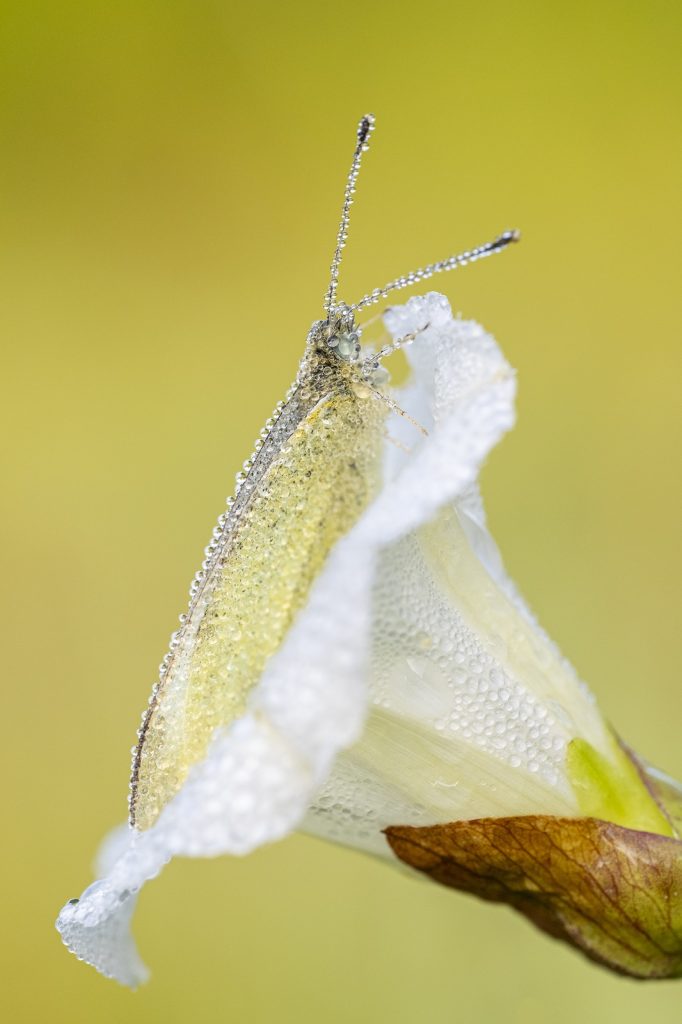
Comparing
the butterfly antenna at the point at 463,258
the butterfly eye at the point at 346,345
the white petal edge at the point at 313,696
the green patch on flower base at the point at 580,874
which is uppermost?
the butterfly antenna at the point at 463,258

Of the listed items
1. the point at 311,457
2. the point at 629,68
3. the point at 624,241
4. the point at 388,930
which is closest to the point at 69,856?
the point at 388,930

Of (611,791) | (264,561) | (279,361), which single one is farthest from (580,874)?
(279,361)

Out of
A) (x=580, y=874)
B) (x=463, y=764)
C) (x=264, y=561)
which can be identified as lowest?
(x=580, y=874)

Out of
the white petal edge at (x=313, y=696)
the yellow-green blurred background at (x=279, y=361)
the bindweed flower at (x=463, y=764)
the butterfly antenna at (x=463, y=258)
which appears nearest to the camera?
the white petal edge at (x=313, y=696)

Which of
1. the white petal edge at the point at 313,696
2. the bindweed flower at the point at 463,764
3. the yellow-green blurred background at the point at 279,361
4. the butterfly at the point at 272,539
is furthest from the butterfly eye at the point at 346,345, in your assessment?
the yellow-green blurred background at the point at 279,361

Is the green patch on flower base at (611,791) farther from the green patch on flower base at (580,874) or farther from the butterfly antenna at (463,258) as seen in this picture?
the butterfly antenna at (463,258)

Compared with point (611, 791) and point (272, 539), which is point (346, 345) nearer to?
point (272, 539)

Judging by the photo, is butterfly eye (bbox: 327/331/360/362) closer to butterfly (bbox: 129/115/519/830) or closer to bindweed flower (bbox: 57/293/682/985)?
butterfly (bbox: 129/115/519/830)
